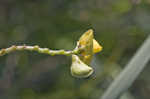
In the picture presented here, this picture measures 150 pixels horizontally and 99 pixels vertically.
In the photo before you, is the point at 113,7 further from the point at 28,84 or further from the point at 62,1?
the point at 28,84

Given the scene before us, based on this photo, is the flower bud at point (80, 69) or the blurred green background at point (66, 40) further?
the blurred green background at point (66, 40)

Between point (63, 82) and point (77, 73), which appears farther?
point (63, 82)

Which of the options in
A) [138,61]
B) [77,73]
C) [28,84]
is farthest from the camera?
[28,84]

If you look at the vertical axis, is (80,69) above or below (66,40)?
below

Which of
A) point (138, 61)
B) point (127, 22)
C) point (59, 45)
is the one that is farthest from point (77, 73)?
point (127, 22)

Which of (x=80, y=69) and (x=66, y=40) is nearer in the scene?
(x=80, y=69)
